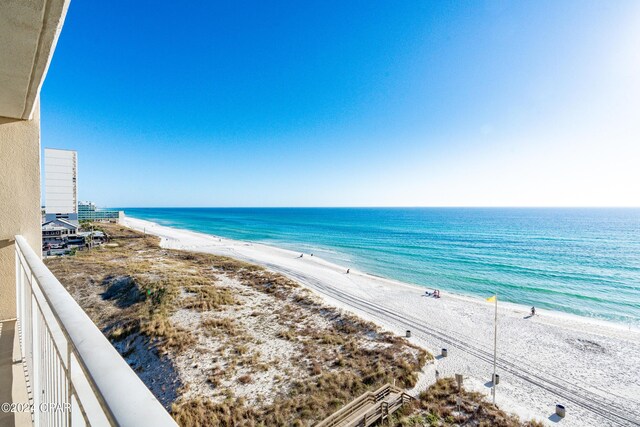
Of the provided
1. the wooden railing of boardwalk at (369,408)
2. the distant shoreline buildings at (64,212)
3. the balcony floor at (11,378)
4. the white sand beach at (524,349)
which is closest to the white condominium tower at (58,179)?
the distant shoreline buildings at (64,212)

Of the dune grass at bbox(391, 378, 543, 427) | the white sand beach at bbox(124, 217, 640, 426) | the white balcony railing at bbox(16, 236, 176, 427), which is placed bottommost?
the white sand beach at bbox(124, 217, 640, 426)

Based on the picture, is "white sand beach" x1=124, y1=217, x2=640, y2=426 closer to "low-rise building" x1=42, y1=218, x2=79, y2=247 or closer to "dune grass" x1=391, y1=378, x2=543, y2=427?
"dune grass" x1=391, y1=378, x2=543, y2=427

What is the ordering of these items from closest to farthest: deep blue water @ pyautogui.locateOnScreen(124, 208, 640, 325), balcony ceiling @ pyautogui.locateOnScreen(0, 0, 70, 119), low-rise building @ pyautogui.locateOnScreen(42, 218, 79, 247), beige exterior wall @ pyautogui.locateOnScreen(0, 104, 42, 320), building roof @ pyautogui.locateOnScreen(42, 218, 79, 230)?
balcony ceiling @ pyautogui.locateOnScreen(0, 0, 70, 119) → beige exterior wall @ pyautogui.locateOnScreen(0, 104, 42, 320) → deep blue water @ pyautogui.locateOnScreen(124, 208, 640, 325) → low-rise building @ pyautogui.locateOnScreen(42, 218, 79, 247) → building roof @ pyautogui.locateOnScreen(42, 218, 79, 230)

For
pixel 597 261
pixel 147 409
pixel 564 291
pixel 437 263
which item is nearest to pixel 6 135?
pixel 147 409

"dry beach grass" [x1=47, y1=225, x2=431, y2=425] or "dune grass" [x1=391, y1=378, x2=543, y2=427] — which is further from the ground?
Result: "dry beach grass" [x1=47, y1=225, x2=431, y2=425]

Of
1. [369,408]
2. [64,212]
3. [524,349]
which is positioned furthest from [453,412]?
[64,212]

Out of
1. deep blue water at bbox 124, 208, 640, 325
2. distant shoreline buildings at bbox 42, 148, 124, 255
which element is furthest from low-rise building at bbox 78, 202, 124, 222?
deep blue water at bbox 124, 208, 640, 325

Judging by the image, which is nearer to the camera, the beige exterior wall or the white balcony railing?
the white balcony railing
